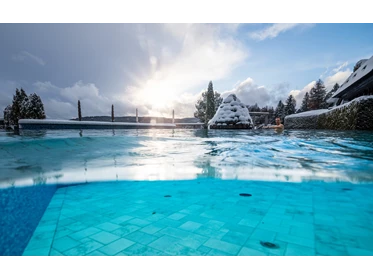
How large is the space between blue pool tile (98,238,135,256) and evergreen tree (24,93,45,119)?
128 feet

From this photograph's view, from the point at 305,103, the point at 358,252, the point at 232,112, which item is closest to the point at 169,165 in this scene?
the point at 358,252

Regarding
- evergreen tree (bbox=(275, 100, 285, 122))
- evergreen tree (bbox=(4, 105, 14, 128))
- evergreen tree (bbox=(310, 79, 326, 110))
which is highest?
evergreen tree (bbox=(310, 79, 326, 110))

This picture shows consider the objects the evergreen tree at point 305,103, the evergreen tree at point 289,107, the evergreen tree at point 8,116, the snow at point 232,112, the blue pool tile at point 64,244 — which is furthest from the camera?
the evergreen tree at point 305,103

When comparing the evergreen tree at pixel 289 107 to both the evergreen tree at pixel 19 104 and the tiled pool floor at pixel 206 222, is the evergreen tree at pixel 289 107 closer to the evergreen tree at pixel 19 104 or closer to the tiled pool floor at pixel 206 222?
the tiled pool floor at pixel 206 222

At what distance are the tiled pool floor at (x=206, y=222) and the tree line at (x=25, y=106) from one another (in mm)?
36980

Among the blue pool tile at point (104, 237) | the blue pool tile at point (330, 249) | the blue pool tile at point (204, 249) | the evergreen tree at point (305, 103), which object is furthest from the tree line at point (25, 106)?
the evergreen tree at point (305, 103)

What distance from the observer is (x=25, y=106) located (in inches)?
1278

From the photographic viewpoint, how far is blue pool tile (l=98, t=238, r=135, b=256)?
1.76 meters

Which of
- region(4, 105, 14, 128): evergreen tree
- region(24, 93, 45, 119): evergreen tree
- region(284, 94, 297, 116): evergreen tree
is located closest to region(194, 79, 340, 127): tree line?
region(284, 94, 297, 116): evergreen tree

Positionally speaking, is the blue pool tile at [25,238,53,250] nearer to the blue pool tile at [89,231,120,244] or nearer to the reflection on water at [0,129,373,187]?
the blue pool tile at [89,231,120,244]

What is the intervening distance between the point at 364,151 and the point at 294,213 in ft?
21.2

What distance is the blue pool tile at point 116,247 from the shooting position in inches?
69.1

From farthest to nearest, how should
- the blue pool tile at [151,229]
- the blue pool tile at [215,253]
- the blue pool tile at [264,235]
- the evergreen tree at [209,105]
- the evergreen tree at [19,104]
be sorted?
the evergreen tree at [209,105] → the evergreen tree at [19,104] → the blue pool tile at [151,229] → the blue pool tile at [264,235] → the blue pool tile at [215,253]
